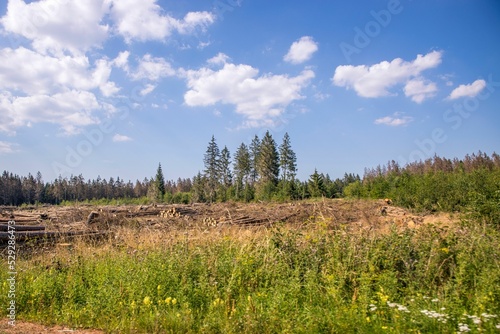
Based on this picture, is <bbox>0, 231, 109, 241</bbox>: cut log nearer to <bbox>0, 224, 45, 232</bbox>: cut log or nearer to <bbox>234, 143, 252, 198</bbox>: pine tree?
<bbox>0, 224, 45, 232</bbox>: cut log

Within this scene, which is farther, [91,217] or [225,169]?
[225,169]

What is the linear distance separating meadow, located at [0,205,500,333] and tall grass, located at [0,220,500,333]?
0.02 meters

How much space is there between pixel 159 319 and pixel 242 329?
1.17 metres

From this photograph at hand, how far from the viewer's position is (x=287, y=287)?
5043mm

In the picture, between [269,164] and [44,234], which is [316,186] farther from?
[44,234]

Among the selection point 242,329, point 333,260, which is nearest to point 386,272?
point 333,260

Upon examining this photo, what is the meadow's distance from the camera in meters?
3.96

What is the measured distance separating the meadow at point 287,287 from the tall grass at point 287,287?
0.06 ft

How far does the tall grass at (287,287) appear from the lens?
397 centimetres

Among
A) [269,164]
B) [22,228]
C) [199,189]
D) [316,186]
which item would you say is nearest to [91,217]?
[22,228]

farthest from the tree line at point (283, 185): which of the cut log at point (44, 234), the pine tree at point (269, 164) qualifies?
the cut log at point (44, 234)

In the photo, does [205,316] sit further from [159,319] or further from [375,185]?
[375,185]

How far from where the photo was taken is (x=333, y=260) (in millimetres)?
5562

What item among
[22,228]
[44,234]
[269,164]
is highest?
[269,164]
